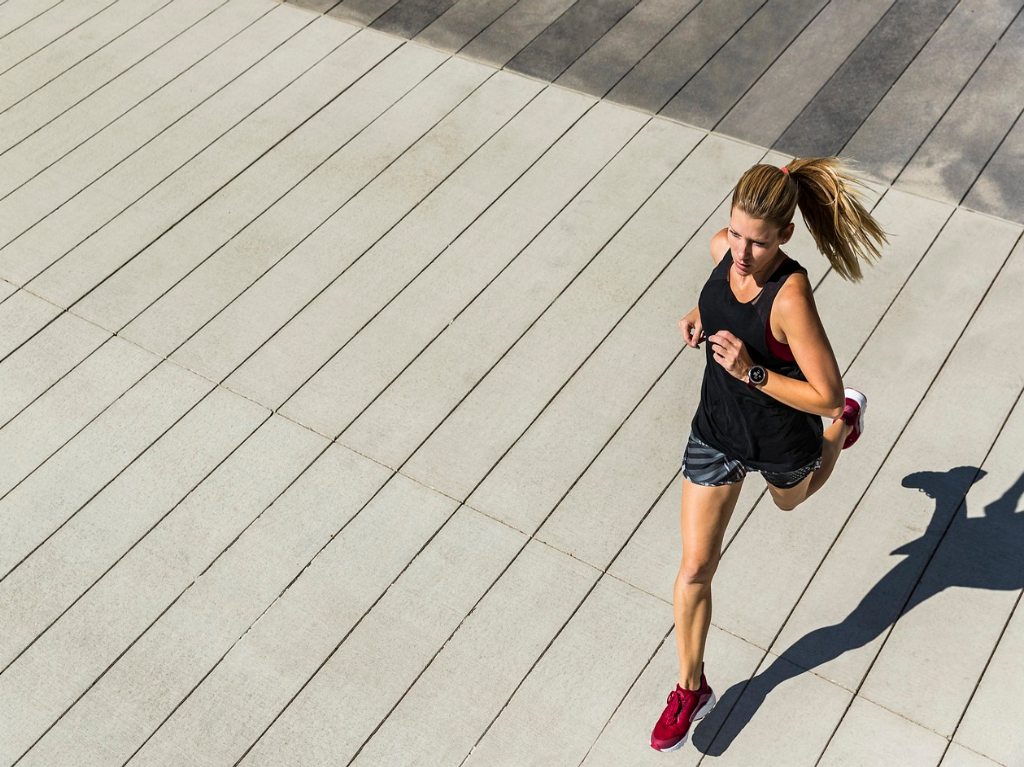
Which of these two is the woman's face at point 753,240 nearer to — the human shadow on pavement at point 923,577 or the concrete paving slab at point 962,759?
the human shadow on pavement at point 923,577

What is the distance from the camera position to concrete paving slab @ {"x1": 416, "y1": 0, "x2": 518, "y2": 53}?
5.94m

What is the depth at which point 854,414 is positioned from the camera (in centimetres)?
354

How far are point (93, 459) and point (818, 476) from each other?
2489 mm

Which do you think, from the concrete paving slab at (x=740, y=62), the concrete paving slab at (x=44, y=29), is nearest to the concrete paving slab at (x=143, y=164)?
the concrete paving slab at (x=44, y=29)

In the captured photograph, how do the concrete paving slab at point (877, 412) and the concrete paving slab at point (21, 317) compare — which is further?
the concrete paving slab at point (21, 317)

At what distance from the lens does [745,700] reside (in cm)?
331

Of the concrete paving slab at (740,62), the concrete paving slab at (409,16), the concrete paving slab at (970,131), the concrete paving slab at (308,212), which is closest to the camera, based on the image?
the concrete paving slab at (308,212)

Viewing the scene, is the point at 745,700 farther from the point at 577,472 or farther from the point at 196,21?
the point at 196,21

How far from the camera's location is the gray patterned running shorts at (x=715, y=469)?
3.06m

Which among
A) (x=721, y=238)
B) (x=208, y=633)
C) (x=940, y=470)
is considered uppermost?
(x=721, y=238)

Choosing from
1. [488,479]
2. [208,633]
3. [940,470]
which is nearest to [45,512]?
[208,633]

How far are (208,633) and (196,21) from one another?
3873 mm

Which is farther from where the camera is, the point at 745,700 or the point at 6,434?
the point at 6,434

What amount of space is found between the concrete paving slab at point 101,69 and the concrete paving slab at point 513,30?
1551 mm
